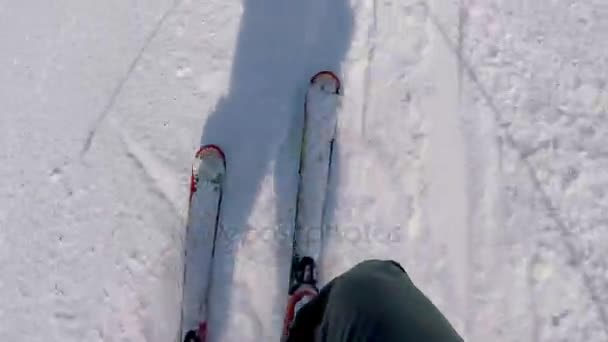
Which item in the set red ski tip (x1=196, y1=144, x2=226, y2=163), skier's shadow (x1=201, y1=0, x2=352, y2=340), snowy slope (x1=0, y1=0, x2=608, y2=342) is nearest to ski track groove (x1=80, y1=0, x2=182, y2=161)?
snowy slope (x1=0, y1=0, x2=608, y2=342)

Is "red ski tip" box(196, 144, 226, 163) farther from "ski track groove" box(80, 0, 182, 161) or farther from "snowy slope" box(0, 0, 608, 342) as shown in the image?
"ski track groove" box(80, 0, 182, 161)

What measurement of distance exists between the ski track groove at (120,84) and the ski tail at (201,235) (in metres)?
0.33

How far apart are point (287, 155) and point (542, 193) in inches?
27.4

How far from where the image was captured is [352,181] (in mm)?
2068

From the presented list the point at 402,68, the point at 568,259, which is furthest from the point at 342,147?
the point at 568,259

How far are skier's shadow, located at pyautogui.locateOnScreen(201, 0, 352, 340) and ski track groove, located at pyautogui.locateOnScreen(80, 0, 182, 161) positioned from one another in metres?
0.24

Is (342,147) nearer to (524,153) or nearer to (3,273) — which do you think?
(524,153)

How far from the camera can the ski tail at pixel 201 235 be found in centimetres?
189

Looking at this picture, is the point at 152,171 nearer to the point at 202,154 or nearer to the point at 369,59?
the point at 202,154

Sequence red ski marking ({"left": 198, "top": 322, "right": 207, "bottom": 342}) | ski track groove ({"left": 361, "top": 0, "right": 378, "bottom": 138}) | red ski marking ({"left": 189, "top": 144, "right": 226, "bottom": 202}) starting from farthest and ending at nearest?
ski track groove ({"left": 361, "top": 0, "right": 378, "bottom": 138}) → red ski marking ({"left": 189, "top": 144, "right": 226, "bottom": 202}) → red ski marking ({"left": 198, "top": 322, "right": 207, "bottom": 342})

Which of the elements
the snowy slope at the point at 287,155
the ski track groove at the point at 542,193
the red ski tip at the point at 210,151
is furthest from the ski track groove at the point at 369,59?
the red ski tip at the point at 210,151

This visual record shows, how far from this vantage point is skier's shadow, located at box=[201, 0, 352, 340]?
79.8 inches

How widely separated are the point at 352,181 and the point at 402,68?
1.22 ft

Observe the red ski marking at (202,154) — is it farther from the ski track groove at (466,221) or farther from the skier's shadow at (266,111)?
the ski track groove at (466,221)
